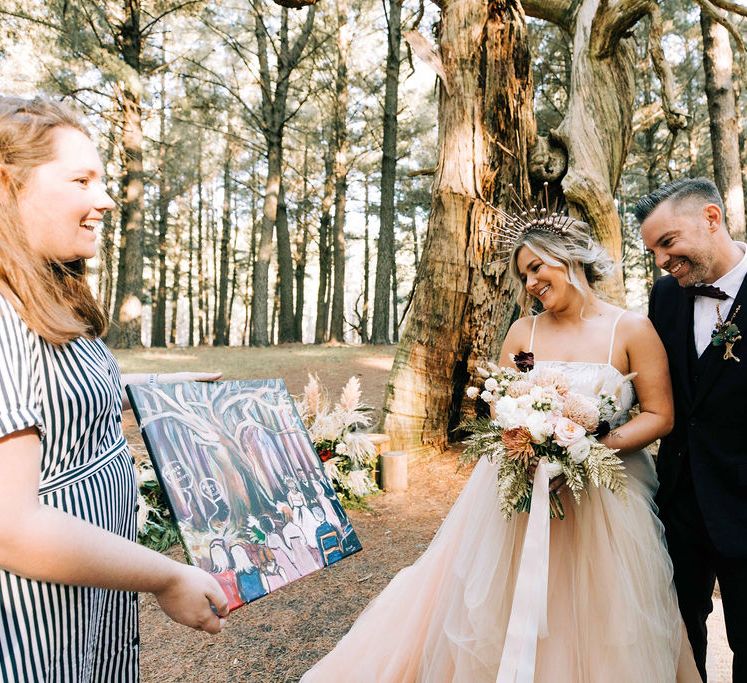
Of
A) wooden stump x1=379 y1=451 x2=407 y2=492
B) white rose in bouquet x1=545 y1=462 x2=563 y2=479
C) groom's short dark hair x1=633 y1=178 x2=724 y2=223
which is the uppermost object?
groom's short dark hair x1=633 y1=178 x2=724 y2=223

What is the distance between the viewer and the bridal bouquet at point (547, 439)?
1994mm

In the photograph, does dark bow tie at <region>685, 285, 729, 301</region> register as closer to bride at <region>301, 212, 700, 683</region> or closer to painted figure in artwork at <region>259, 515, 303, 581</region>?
bride at <region>301, 212, 700, 683</region>

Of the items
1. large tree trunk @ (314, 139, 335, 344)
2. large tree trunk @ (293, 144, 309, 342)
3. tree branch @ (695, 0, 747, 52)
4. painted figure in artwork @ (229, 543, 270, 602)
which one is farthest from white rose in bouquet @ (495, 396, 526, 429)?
large tree trunk @ (293, 144, 309, 342)

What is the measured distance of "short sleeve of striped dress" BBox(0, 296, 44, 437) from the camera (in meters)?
0.95

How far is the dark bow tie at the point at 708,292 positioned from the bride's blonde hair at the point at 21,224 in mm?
2363

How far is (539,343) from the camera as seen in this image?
2701 mm

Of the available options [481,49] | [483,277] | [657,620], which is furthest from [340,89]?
[657,620]

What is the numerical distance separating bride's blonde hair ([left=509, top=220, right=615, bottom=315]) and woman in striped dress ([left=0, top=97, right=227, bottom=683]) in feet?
6.60

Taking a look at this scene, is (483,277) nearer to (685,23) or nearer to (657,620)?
(657,620)

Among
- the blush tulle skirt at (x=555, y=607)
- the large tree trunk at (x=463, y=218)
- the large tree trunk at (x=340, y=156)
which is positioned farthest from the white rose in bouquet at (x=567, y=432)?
the large tree trunk at (x=340, y=156)

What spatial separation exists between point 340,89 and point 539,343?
17.0 metres

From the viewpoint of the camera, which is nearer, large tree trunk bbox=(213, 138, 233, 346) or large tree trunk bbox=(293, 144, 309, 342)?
large tree trunk bbox=(293, 144, 309, 342)

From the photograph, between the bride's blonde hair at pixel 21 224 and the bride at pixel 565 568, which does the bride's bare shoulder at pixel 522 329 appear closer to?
the bride at pixel 565 568

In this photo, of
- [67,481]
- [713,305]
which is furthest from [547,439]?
[67,481]
